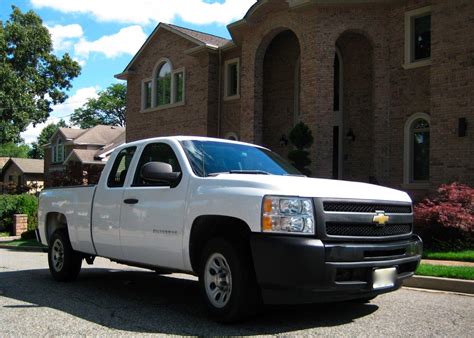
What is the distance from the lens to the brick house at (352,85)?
14.3m

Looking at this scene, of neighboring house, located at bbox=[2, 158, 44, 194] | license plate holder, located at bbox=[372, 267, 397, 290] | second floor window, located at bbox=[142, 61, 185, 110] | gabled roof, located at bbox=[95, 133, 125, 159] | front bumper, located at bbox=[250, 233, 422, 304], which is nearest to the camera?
front bumper, located at bbox=[250, 233, 422, 304]

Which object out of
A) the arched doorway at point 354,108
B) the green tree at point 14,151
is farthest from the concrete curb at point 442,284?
the green tree at point 14,151

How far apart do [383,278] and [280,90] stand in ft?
50.9

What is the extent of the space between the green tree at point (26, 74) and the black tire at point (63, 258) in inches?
992

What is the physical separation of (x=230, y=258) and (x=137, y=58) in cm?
2251

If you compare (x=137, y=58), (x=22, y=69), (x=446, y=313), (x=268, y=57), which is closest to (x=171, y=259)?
(x=446, y=313)

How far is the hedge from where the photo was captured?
26.4m

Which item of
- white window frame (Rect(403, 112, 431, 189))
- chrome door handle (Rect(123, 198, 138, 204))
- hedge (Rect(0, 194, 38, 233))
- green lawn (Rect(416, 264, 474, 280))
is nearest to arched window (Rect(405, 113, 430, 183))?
white window frame (Rect(403, 112, 431, 189))

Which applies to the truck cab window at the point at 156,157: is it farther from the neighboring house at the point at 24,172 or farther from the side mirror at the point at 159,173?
the neighboring house at the point at 24,172

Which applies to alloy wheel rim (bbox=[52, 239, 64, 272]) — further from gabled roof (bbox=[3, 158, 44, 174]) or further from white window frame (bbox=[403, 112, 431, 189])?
gabled roof (bbox=[3, 158, 44, 174])

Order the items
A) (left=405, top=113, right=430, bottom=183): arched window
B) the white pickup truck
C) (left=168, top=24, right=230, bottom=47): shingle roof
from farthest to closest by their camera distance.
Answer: (left=168, top=24, right=230, bottom=47): shingle roof < (left=405, top=113, right=430, bottom=183): arched window < the white pickup truck

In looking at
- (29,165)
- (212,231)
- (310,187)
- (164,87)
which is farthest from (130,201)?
(29,165)

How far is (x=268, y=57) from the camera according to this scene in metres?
20.3

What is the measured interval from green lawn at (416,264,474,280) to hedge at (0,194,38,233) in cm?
2184
